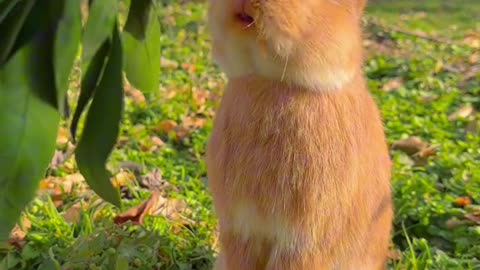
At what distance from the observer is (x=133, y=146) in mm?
2521

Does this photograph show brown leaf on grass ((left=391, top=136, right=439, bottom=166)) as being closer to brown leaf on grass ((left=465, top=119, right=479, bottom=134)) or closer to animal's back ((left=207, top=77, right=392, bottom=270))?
brown leaf on grass ((left=465, top=119, right=479, bottom=134))

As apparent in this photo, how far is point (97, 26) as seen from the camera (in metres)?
1.25

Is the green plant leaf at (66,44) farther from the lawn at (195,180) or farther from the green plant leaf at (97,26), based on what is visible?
the lawn at (195,180)

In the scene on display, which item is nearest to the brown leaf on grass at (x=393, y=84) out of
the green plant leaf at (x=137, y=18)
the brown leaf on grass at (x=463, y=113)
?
the brown leaf on grass at (x=463, y=113)

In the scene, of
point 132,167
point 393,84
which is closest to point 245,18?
point 132,167

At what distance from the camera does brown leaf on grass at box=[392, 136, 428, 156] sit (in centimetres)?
242

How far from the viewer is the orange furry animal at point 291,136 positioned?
3.40ft

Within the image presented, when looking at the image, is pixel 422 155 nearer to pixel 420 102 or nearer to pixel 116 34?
pixel 420 102

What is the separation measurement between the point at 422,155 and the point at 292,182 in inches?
54.2

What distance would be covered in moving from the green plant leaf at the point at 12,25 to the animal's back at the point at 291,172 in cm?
36

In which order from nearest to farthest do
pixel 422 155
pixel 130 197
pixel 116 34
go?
1. pixel 116 34
2. pixel 130 197
3. pixel 422 155

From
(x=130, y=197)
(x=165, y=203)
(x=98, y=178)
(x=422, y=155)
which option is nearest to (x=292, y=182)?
(x=98, y=178)

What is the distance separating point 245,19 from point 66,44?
333 millimetres

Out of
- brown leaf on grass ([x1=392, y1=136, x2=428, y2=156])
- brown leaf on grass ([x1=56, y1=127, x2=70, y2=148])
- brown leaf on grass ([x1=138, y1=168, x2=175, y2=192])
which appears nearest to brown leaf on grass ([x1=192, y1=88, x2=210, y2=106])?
brown leaf on grass ([x1=56, y1=127, x2=70, y2=148])
